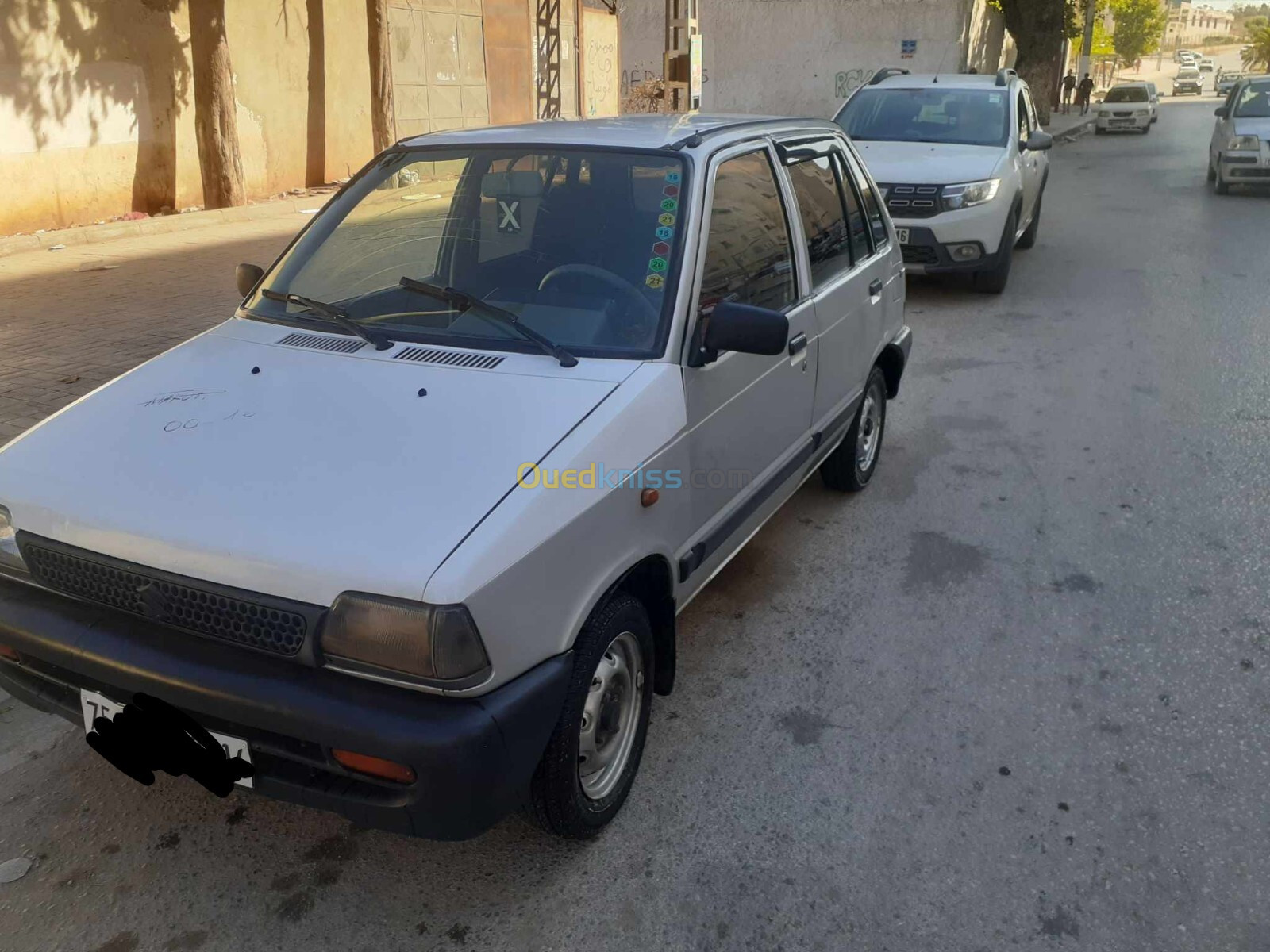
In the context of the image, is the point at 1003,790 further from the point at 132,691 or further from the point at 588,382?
the point at 132,691

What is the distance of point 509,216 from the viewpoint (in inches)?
138

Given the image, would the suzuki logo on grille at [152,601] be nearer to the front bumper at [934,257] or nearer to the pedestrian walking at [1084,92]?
the front bumper at [934,257]

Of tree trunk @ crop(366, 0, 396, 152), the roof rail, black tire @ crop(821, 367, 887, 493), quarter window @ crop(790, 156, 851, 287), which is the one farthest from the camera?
tree trunk @ crop(366, 0, 396, 152)

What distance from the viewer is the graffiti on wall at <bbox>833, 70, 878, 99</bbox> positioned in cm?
2800

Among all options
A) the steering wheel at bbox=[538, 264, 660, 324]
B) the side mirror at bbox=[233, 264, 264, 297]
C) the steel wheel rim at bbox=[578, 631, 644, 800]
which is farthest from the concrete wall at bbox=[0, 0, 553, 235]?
the steel wheel rim at bbox=[578, 631, 644, 800]

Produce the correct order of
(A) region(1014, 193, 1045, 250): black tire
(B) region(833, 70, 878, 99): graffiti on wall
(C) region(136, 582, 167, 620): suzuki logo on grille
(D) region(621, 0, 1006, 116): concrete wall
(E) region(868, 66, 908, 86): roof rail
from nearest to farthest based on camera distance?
(C) region(136, 582, 167, 620): suzuki logo on grille, (E) region(868, 66, 908, 86): roof rail, (A) region(1014, 193, 1045, 250): black tire, (D) region(621, 0, 1006, 116): concrete wall, (B) region(833, 70, 878, 99): graffiti on wall

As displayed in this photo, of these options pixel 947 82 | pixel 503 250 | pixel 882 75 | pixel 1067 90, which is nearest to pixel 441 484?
pixel 503 250

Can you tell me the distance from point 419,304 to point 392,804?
1.65m

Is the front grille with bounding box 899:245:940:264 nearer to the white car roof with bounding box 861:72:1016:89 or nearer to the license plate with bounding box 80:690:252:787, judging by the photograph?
the white car roof with bounding box 861:72:1016:89

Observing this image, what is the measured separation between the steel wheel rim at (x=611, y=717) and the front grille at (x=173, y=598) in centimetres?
81

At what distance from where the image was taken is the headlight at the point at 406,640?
2166 mm

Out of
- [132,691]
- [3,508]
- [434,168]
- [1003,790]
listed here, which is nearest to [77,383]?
[434,168]

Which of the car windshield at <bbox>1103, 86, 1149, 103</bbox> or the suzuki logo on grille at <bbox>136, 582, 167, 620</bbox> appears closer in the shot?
the suzuki logo on grille at <bbox>136, 582, 167, 620</bbox>

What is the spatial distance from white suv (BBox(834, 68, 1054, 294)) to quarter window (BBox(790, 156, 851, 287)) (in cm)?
403
